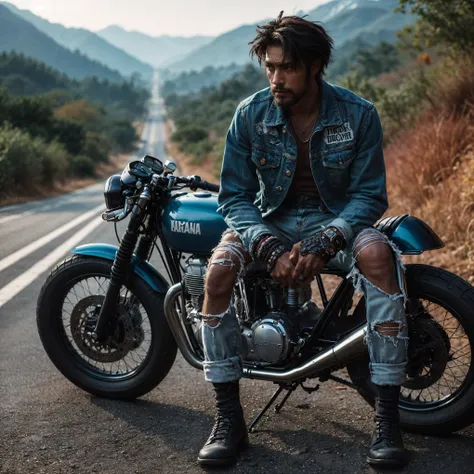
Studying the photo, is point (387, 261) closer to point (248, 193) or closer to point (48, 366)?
point (248, 193)

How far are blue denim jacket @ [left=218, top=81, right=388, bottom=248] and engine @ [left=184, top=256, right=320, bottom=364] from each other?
0.29 m

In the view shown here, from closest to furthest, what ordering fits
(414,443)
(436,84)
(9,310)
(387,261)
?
(387,261)
(414,443)
(9,310)
(436,84)

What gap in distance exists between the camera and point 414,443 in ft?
10.7

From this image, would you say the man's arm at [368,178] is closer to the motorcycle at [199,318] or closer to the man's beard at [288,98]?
the motorcycle at [199,318]

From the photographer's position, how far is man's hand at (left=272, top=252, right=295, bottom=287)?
3098mm

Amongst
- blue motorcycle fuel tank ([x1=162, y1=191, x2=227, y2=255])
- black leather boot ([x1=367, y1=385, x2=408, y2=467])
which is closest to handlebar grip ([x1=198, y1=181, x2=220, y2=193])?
blue motorcycle fuel tank ([x1=162, y1=191, x2=227, y2=255])

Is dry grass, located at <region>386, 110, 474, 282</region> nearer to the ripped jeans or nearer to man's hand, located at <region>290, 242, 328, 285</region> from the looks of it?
the ripped jeans

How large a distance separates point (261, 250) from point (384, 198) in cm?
61

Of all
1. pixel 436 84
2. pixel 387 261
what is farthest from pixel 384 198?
pixel 436 84

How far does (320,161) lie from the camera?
3316mm

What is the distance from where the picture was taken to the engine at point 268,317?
327 cm

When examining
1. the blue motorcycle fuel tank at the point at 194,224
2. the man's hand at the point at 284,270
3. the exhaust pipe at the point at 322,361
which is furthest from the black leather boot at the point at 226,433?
the blue motorcycle fuel tank at the point at 194,224

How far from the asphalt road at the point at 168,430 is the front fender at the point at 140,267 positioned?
62 centimetres

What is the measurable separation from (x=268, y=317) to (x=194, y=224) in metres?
0.60
